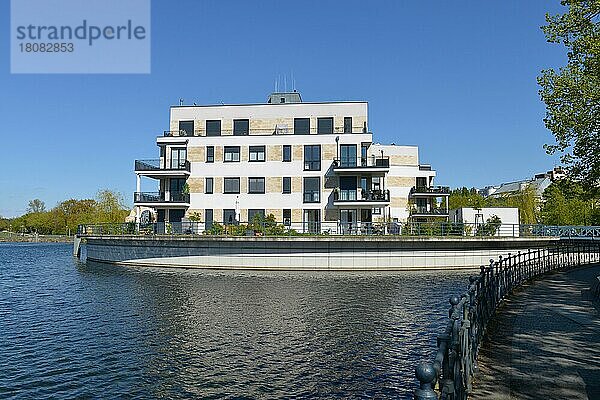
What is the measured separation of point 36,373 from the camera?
34.4 ft

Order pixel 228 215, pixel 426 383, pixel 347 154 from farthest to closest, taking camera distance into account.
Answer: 1. pixel 228 215
2. pixel 347 154
3. pixel 426 383

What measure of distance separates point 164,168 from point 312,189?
1188cm

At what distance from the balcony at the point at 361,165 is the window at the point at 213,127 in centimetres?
1056

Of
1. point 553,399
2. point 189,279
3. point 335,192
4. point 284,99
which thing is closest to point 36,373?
point 553,399

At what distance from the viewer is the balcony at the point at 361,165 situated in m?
40.0

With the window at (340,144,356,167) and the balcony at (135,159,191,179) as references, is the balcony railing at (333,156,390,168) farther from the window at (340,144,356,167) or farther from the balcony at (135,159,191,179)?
the balcony at (135,159,191,179)

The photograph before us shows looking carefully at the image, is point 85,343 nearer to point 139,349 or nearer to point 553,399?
point 139,349

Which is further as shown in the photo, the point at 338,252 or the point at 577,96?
the point at 338,252

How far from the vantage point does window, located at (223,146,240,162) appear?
42.6 m

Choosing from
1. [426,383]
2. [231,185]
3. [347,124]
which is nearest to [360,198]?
[347,124]

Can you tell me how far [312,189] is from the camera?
4172 cm

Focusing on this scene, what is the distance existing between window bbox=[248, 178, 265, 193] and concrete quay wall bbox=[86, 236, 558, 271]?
959 centimetres

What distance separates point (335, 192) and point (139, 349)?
96.8 feet

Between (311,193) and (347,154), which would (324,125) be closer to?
(347,154)
